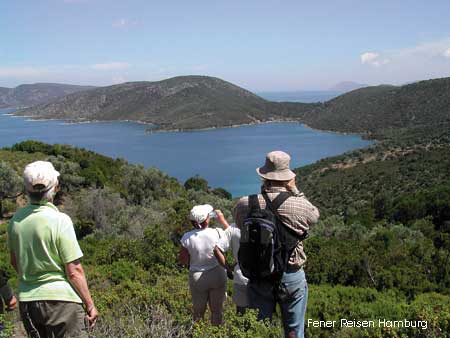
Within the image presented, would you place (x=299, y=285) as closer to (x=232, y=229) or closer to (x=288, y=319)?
(x=288, y=319)

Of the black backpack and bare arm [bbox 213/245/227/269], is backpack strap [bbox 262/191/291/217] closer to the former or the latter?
the black backpack

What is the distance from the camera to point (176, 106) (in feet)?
436

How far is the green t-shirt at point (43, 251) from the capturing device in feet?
7.26

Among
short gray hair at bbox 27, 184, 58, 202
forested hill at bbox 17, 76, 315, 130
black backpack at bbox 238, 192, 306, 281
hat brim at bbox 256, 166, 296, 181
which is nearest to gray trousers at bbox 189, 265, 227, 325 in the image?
black backpack at bbox 238, 192, 306, 281

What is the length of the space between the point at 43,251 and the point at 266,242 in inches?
49.1

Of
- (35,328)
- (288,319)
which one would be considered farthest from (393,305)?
(35,328)

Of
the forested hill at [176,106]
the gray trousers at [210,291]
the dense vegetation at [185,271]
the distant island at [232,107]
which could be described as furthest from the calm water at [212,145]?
the gray trousers at [210,291]

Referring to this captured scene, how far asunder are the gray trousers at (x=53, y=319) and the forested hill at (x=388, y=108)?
75.7 meters

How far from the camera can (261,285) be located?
102 inches

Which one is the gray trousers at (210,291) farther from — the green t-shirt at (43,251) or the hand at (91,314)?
the green t-shirt at (43,251)

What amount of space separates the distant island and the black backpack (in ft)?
230

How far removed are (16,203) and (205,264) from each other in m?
13.6

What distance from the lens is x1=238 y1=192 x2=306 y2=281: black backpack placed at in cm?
236

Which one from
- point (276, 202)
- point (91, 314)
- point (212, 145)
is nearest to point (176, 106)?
point (212, 145)
